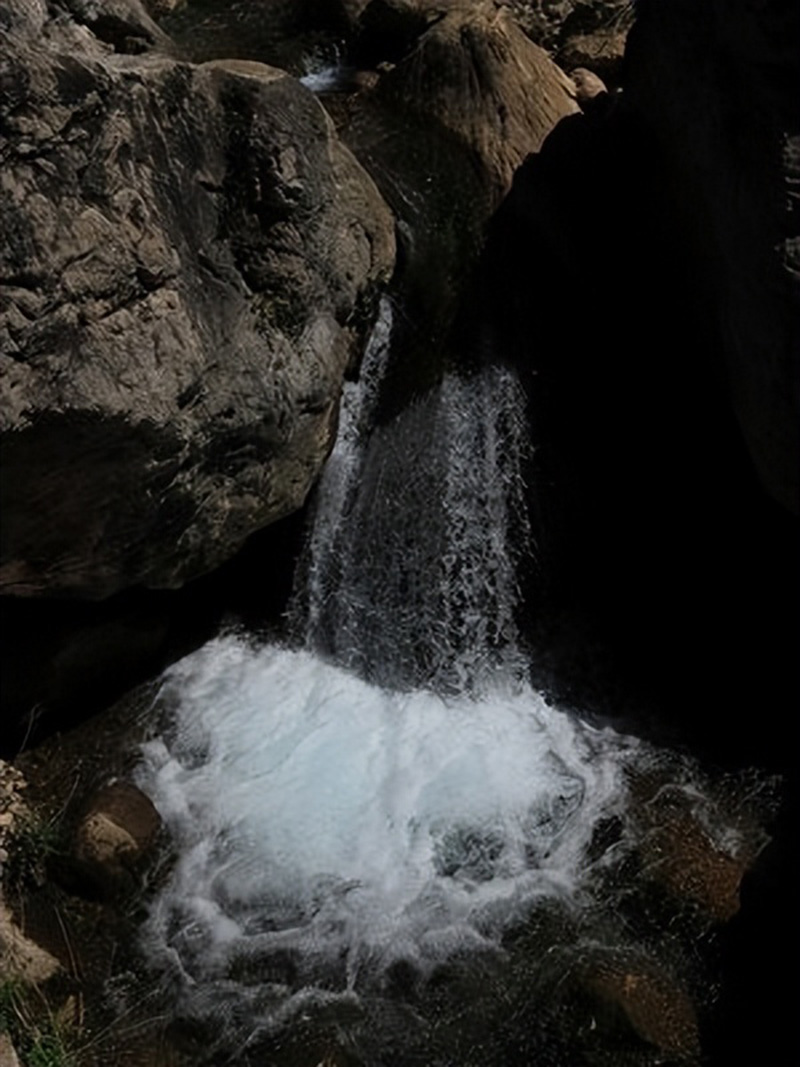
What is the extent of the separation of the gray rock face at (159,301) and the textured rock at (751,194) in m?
1.62

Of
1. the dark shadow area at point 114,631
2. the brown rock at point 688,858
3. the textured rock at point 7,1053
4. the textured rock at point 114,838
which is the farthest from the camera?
the dark shadow area at point 114,631

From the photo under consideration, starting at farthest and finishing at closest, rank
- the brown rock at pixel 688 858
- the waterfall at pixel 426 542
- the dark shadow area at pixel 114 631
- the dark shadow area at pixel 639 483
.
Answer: the waterfall at pixel 426 542 → the dark shadow area at pixel 639 483 → the dark shadow area at pixel 114 631 → the brown rock at pixel 688 858

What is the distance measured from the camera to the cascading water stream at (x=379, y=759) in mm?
5301

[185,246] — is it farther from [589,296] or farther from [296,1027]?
[296,1027]

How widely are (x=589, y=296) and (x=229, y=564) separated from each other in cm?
227

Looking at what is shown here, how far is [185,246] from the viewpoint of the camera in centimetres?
541

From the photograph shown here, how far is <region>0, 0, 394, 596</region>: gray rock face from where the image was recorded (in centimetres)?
480

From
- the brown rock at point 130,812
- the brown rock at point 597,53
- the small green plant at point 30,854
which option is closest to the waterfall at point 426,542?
the brown rock at point 130,812

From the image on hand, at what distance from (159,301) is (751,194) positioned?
2.44m

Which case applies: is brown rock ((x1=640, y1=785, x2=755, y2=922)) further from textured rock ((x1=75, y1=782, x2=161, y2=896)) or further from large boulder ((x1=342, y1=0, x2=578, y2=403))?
large boulder ((x1=342, y1=0, x2=578, y2=403))

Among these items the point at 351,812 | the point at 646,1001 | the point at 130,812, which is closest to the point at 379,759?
the point at 351,812

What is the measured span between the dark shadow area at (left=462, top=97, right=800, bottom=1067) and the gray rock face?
94cm

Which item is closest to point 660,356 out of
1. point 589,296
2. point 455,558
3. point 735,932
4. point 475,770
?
point 589,296

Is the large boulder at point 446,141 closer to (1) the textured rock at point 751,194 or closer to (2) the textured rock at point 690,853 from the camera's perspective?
(1) the textured rock at point 751,194
